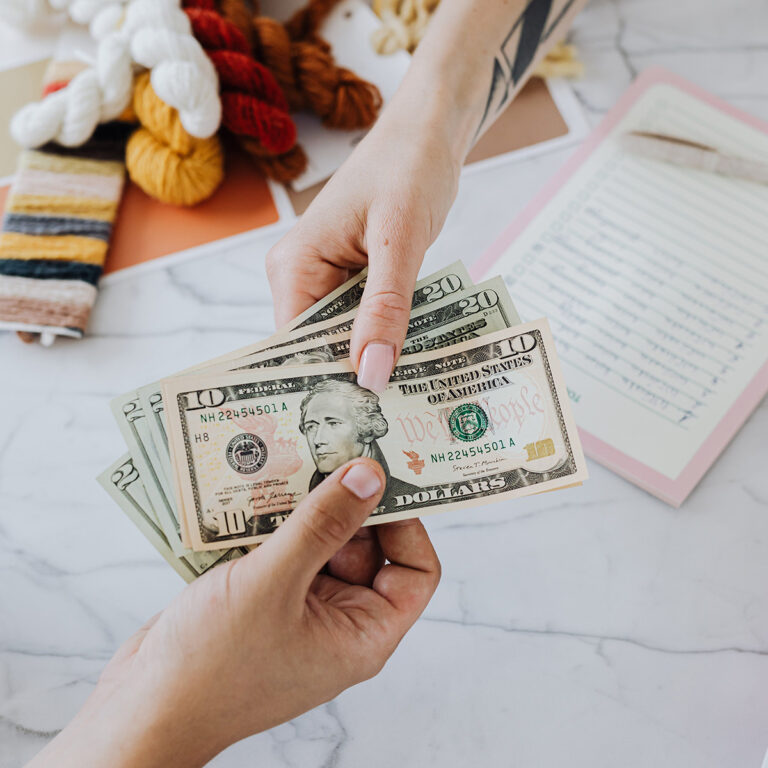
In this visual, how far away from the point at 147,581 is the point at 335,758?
26 cm

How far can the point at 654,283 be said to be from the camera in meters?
0.81

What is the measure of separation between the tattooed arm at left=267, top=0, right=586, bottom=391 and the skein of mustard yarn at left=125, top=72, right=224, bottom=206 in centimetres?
20

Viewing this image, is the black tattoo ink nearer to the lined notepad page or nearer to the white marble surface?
the lined notepad page

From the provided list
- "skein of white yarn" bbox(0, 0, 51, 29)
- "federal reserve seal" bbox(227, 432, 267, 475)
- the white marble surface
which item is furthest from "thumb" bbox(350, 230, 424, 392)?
"skein of white yarn" bbox(0, 0, 51, 29)

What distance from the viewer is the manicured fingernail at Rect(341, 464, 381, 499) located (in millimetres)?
537

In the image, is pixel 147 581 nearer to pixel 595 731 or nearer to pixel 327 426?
pixel 327 426

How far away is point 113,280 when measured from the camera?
2.73ft

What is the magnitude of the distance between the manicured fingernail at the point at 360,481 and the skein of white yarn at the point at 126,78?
1.50 feet

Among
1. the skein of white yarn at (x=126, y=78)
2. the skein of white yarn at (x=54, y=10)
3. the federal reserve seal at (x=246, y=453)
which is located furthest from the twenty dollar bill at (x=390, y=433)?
the skein of white yarn at (x=54, y=10)

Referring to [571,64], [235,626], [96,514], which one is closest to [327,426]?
[235,626]

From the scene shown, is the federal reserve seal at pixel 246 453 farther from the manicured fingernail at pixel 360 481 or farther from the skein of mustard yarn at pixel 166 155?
the skein of mustard yarn at pixel 166 155

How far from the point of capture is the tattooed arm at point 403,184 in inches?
24.1

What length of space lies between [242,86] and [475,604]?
0.63 m

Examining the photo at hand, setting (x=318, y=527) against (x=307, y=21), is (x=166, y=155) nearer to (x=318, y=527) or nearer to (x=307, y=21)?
(x=307, y=21)
